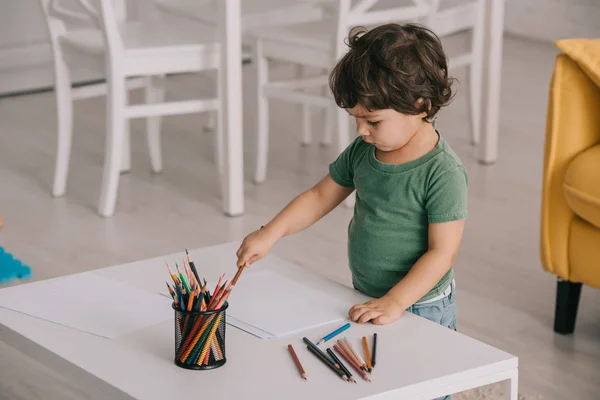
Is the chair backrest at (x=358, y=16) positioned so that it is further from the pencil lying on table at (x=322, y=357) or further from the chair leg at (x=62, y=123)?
the pencil lying on table at (x=322, y=357)

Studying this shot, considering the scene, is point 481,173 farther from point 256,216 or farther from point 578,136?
point 578,136

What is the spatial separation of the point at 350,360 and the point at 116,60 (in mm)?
1711

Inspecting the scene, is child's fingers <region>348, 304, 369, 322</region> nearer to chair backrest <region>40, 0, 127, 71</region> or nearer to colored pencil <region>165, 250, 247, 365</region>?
colored pencil <region>165, 250, 247, 365</region>

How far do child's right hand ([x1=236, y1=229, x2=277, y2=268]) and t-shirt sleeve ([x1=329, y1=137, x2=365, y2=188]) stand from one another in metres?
0.16

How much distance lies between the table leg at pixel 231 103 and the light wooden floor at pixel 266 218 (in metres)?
0.08

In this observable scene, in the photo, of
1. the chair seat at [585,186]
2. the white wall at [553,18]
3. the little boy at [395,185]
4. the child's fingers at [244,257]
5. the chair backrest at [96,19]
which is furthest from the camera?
the white wall at [553,18]

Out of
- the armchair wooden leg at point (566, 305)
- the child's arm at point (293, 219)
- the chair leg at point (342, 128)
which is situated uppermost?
the child's arm at point (293, 219)

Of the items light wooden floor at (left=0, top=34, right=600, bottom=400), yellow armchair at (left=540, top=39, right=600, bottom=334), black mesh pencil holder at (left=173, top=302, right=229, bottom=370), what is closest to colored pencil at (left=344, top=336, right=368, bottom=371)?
black mesh pencil holder at (left=173, top=302, right=229, bottom=370)

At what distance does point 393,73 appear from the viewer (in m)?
1.44

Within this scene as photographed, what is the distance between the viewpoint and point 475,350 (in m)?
1.35

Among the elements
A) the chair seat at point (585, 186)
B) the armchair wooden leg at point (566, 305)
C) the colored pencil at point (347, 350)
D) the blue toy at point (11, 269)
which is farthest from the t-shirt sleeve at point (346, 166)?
the blue toy at point (11, 269)

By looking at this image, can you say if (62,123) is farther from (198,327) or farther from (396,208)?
(198,327)

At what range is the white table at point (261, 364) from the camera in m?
1.25

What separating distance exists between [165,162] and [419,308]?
6.65ft
